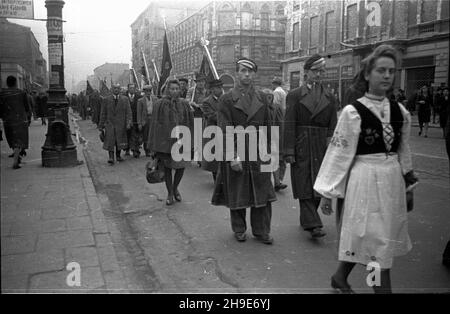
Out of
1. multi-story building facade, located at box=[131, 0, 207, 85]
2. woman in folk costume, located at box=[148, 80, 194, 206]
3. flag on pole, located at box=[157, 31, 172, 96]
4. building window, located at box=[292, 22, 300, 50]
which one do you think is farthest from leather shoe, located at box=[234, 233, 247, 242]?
building window, located at box=[292, 22, 300, 50]

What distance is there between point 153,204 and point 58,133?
3.77 metres

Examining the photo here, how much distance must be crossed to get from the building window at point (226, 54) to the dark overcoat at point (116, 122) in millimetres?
8522

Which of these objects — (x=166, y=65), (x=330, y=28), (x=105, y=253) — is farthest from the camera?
(x=330, y=28)

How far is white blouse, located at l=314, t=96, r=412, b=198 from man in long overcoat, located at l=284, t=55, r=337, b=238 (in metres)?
1.71

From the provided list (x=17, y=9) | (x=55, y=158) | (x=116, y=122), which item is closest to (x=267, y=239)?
(x=17, y=9)

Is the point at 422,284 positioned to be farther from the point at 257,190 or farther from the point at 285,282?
the point at 257,190

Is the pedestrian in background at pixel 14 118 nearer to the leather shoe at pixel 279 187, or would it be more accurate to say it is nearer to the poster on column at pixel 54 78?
the poster on column at pixel 54 78

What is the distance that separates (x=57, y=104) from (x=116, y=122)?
168cm

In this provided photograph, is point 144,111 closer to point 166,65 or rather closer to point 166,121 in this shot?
point 166,65

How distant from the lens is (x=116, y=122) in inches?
421

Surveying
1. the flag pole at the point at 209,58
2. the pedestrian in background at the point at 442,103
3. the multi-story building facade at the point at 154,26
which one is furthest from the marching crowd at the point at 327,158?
the pedestrian in background at the point at 442,103

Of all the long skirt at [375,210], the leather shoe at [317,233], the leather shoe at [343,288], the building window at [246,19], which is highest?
the building window at [246,19]

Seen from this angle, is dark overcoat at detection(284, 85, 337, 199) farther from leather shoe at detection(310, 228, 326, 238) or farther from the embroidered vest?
the embroidered vest

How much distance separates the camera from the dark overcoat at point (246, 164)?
464cm
